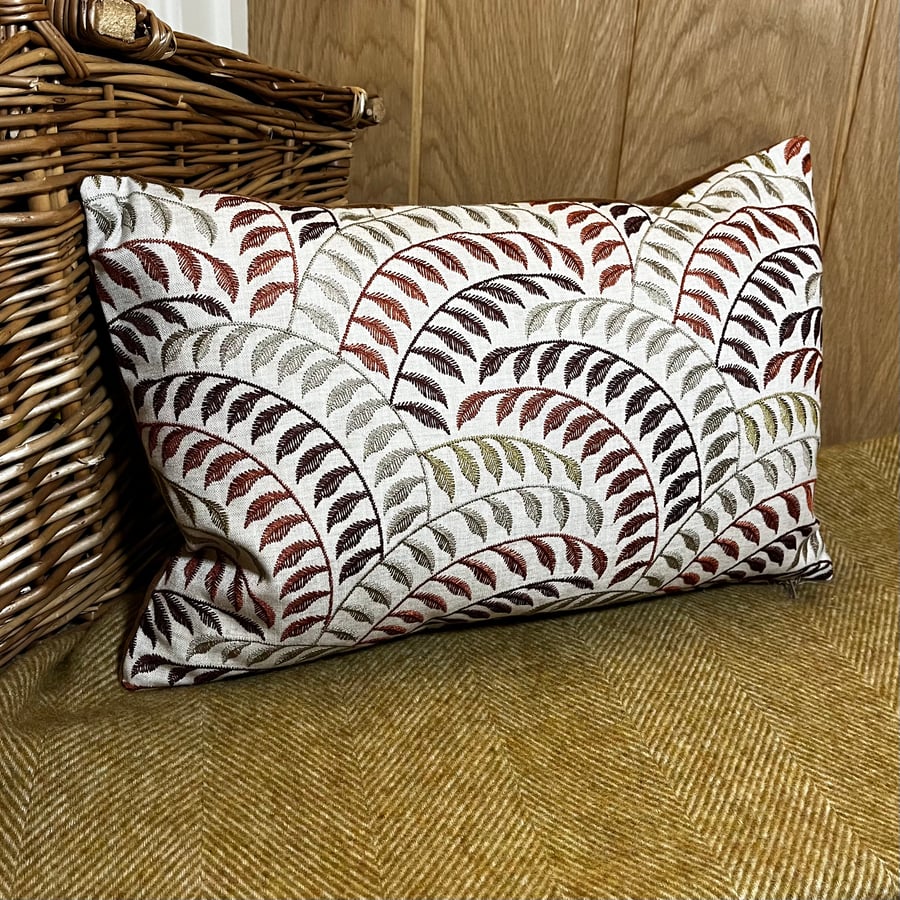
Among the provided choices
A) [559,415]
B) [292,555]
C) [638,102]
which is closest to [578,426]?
[559,415]

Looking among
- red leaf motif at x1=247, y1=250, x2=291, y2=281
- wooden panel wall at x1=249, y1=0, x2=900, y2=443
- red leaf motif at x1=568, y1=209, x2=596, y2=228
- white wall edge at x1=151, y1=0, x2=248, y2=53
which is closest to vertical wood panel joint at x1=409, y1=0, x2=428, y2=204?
wooden panel wall at x1=249, y1=0, x2=900, y2=443

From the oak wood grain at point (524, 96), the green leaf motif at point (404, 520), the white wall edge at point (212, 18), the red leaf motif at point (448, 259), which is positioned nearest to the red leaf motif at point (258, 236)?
the red leaf motif at point (448, 259)

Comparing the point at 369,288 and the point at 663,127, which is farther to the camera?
the point at 663,127

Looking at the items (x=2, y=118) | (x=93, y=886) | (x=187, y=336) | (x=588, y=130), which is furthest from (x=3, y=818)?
(x=588, y=130)

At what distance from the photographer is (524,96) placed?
1.16 meters

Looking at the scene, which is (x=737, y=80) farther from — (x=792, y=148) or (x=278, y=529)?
(x=278, y=529)

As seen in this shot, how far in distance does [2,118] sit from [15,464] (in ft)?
0.76

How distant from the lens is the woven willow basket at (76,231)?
64 cm

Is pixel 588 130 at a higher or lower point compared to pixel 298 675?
higher

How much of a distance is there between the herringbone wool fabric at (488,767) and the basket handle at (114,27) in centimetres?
45

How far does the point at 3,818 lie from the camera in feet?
2.06

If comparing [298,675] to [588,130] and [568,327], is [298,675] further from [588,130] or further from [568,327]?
[588,130]

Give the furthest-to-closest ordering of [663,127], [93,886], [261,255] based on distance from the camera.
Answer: [663,127], [261,255], [93,886]

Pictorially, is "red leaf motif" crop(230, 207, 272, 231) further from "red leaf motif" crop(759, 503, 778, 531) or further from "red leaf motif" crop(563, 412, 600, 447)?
"red leaf motif" crop(759, 503, 778, 531)
